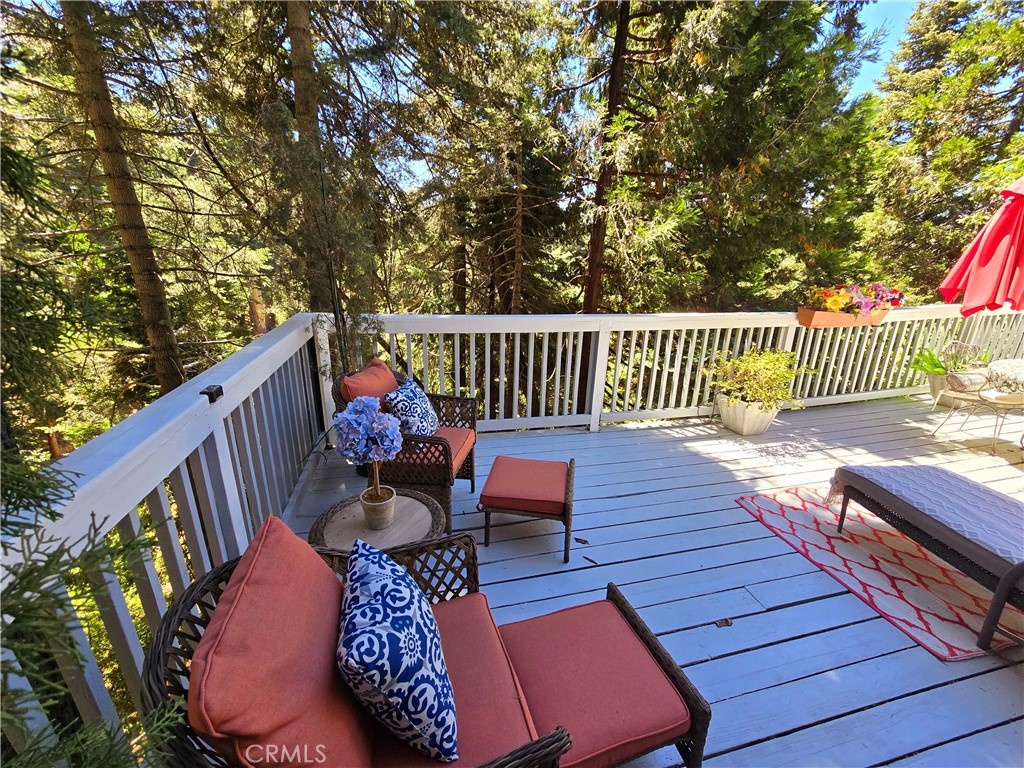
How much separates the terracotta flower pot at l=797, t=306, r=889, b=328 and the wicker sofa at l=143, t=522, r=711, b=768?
366 centimetres

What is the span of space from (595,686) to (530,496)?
1082 millimetres

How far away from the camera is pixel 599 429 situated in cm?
407

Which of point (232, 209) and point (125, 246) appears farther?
point (232, 209)

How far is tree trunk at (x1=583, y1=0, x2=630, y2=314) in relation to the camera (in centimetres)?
501

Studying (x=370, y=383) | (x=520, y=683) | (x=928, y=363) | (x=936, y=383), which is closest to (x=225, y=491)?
(x=370, y=383)

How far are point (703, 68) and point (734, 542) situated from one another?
4.51 meters

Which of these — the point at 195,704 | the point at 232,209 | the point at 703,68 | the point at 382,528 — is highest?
the point at 703,68

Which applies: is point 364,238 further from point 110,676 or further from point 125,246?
point 110,676

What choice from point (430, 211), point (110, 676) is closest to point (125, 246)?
point (430, 211)

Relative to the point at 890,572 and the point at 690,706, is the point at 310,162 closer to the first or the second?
the point at 690,706

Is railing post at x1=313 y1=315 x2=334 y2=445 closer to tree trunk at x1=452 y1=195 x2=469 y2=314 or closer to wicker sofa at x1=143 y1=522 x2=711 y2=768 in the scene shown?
wicker sofa at x1=143 y1=522 x2=711 y2=768

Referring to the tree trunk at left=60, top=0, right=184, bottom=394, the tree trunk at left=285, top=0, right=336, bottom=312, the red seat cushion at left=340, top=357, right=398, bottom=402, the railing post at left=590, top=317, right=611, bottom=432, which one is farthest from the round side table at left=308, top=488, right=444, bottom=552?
the tree trunk at left=60, top=0, right=184, bottom=394

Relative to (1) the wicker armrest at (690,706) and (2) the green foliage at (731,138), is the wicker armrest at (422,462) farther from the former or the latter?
(2) the green foliage at (731,138)

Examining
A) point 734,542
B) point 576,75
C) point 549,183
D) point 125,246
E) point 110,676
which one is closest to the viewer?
point 734,542
